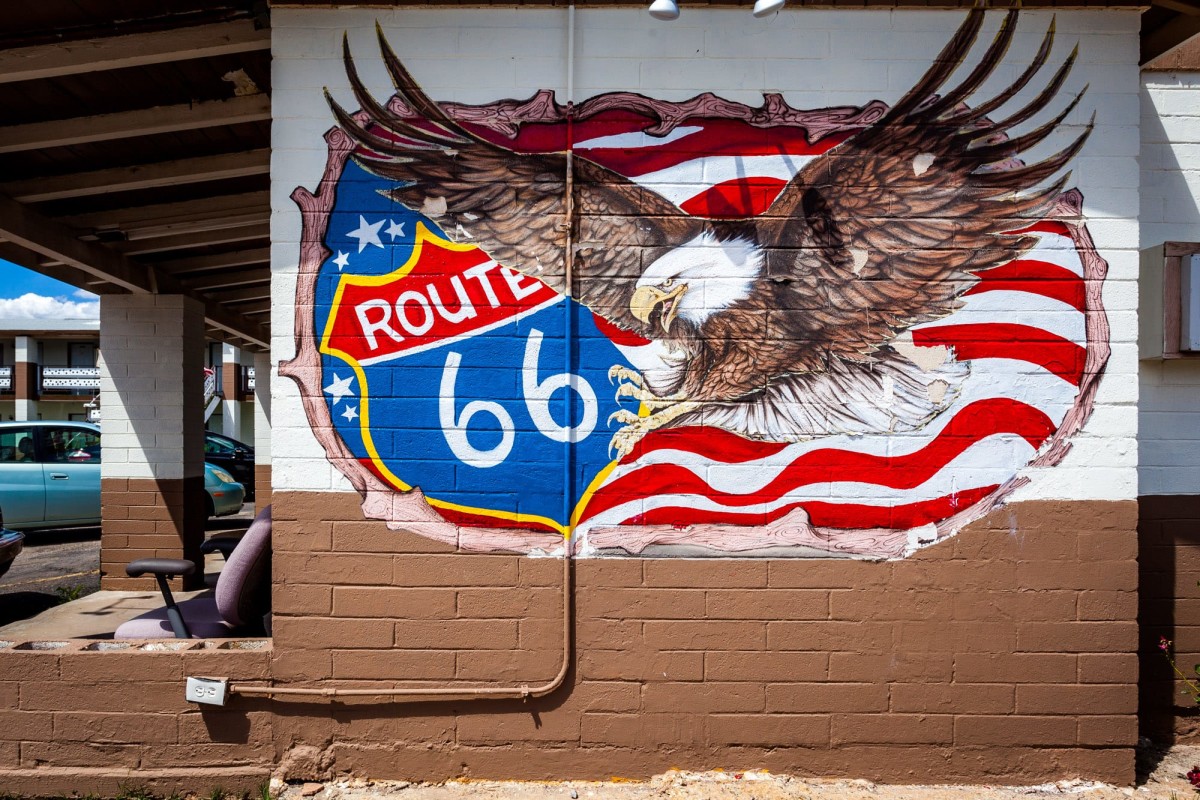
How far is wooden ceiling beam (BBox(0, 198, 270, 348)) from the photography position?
479cm

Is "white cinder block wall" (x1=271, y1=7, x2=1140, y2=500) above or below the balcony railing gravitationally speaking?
above

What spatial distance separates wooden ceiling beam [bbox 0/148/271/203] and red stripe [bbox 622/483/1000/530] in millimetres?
3460

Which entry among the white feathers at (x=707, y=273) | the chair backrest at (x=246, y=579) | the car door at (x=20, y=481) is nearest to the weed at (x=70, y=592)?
the car door at (x=20, y=481)

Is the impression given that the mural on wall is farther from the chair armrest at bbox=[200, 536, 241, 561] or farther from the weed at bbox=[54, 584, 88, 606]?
the weed at bbox=[54, 584, 88, 606]

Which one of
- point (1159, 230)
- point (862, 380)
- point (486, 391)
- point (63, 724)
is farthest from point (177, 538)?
point (1159, 230)

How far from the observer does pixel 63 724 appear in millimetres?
3279

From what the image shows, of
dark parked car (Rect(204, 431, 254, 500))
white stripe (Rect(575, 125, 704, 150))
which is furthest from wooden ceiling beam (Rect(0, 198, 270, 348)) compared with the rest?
dark parked car (Rect(204, 431, 254, 500))

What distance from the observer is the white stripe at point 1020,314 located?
10.9ft

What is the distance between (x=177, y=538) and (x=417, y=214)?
4796mm

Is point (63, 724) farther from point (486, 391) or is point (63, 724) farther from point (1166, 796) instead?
point (1166, 796)

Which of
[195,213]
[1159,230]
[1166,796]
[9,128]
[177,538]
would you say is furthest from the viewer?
[177,538]

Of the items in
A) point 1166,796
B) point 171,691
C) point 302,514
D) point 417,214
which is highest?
point 417,214

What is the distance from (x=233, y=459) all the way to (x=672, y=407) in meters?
13.4

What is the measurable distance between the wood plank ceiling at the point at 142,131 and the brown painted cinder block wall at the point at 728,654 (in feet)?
7.46
